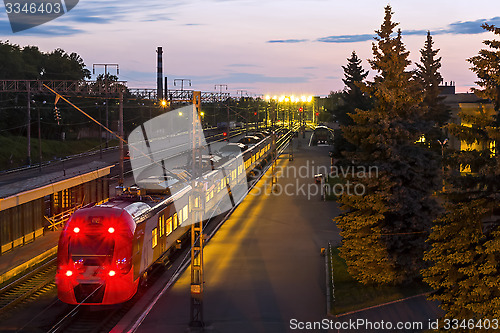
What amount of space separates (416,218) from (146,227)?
1004 cm

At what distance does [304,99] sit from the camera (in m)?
80.5

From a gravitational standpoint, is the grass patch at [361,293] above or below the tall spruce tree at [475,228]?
below

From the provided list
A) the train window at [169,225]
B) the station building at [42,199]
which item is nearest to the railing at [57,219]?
the station building at [42,199]

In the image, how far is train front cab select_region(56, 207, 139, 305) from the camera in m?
17.2

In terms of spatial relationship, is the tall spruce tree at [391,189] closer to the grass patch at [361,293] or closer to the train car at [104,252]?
the grass patch at [361,293]

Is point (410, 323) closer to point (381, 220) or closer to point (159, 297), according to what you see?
point (381, 220)

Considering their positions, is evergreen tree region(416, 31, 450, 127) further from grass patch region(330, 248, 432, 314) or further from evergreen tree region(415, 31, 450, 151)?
grass patch region(330, 248, 432, 314)

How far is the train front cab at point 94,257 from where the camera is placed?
1717cm

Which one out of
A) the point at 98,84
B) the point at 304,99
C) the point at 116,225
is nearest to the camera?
the point at 116,225

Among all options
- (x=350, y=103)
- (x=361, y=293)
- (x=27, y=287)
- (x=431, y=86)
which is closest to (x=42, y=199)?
(x=27, y=287)

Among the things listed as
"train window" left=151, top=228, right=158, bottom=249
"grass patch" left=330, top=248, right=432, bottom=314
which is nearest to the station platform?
"train window" left=151, top=228, right=158, bottom=249

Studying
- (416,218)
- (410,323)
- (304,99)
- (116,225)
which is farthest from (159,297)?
(304,99)

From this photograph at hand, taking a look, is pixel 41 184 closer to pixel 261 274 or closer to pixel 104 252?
pixel 261 274

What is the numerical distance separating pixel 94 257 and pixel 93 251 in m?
0.18
